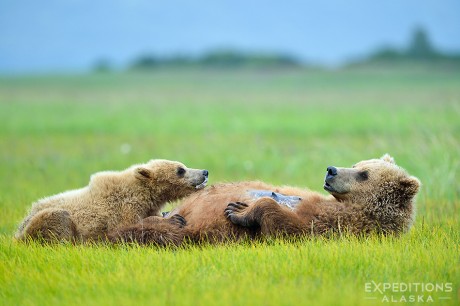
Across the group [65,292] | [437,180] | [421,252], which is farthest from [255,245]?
[437,180]

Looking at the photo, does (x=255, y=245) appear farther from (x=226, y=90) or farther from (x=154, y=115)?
(x=226, y=90)

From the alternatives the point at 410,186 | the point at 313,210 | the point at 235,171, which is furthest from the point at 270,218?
the point at 235,171

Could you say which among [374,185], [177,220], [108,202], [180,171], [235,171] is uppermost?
[180,171]

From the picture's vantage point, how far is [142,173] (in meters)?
7.95

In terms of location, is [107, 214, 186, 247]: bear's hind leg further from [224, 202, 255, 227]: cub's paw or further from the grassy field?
[224, 202, 255, 227]: cub's paw

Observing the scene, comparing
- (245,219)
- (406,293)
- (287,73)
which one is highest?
(287,73)

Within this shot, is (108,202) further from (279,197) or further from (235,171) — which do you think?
(235,171)

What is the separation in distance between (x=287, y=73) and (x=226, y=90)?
16398 millimetres

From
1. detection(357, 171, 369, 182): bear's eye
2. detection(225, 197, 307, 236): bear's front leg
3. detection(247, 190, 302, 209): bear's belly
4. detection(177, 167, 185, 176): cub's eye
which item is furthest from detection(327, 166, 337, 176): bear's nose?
detection(177, 167, 185, 176): cub's eye

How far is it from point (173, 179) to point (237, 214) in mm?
1463

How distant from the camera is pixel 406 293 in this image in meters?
5.54

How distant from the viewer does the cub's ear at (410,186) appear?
7.05m

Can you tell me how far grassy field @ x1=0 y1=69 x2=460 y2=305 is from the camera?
565 cm

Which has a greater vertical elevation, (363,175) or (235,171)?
(363,175)
